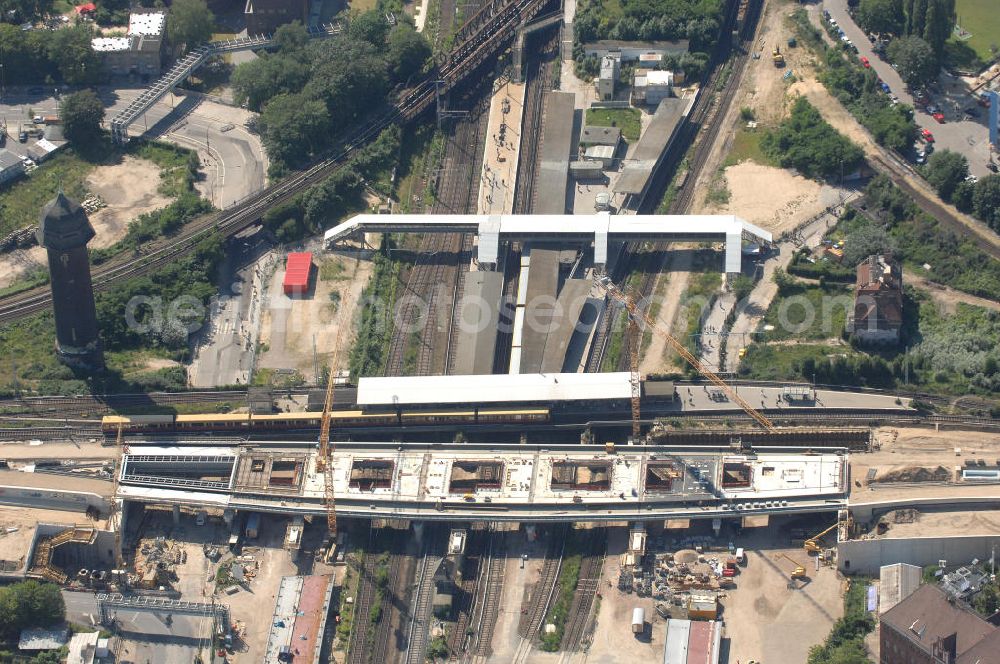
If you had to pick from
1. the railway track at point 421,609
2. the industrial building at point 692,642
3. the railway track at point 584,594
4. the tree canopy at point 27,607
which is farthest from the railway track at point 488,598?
the tree canopy at point 27,607

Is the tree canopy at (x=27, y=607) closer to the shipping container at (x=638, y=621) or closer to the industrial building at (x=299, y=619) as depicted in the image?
the industrial building at (x=299, y=619)

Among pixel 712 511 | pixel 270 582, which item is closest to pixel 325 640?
pixel 270 582

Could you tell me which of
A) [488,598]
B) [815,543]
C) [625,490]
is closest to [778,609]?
[815,543]

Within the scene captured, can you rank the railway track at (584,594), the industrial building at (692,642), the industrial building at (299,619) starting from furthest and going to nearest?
the railway track at (584,594), the industrial building at (299,619), the industrial building at (692,642)

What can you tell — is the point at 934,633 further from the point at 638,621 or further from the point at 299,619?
the point at 299,619

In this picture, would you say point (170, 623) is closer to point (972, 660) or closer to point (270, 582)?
point (270, 582)

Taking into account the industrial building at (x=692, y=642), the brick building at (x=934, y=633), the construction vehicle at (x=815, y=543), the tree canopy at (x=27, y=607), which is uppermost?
the construction vehicle at (x=815, y=543)

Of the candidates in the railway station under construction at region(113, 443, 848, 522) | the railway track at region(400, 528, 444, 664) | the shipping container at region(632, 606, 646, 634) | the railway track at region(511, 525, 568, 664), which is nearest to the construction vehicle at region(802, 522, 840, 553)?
the railway station under construction at region(113, 443, 848, 522)
